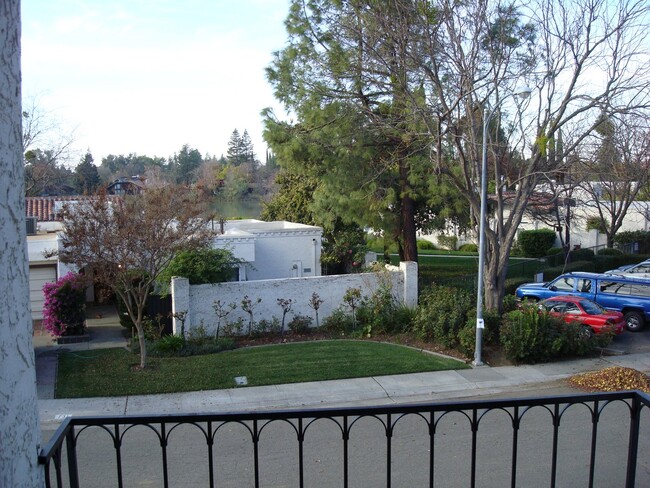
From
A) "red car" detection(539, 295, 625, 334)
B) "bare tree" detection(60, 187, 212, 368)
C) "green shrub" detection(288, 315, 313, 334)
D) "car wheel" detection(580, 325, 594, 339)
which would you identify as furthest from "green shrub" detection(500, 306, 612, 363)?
"bare tree" detection(60, 187, 212, 368)

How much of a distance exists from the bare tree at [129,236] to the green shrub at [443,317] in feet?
21.6

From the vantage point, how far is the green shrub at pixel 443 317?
16391mm

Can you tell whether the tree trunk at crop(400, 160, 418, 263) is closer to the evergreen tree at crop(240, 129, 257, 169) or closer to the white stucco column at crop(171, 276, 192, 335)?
the white stucco column at crop(171, 276, 192, 335)

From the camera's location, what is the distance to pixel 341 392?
13.0m

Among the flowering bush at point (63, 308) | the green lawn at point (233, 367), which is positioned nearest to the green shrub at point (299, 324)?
the green lawn at point (233, 367)

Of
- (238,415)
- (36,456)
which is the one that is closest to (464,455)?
(238,415)

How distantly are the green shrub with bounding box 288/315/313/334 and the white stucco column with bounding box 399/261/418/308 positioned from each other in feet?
10.8

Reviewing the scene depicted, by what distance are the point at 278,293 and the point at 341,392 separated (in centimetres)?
542

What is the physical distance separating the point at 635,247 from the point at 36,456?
1630 inches

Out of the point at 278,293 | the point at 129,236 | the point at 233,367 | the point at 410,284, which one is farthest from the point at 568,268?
the point at 129,236

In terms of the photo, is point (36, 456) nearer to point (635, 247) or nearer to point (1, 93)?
point (1, 93)

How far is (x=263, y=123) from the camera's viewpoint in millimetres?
21625

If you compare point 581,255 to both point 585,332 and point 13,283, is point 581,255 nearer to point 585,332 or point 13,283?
point 585,332

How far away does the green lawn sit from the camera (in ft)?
43.3
